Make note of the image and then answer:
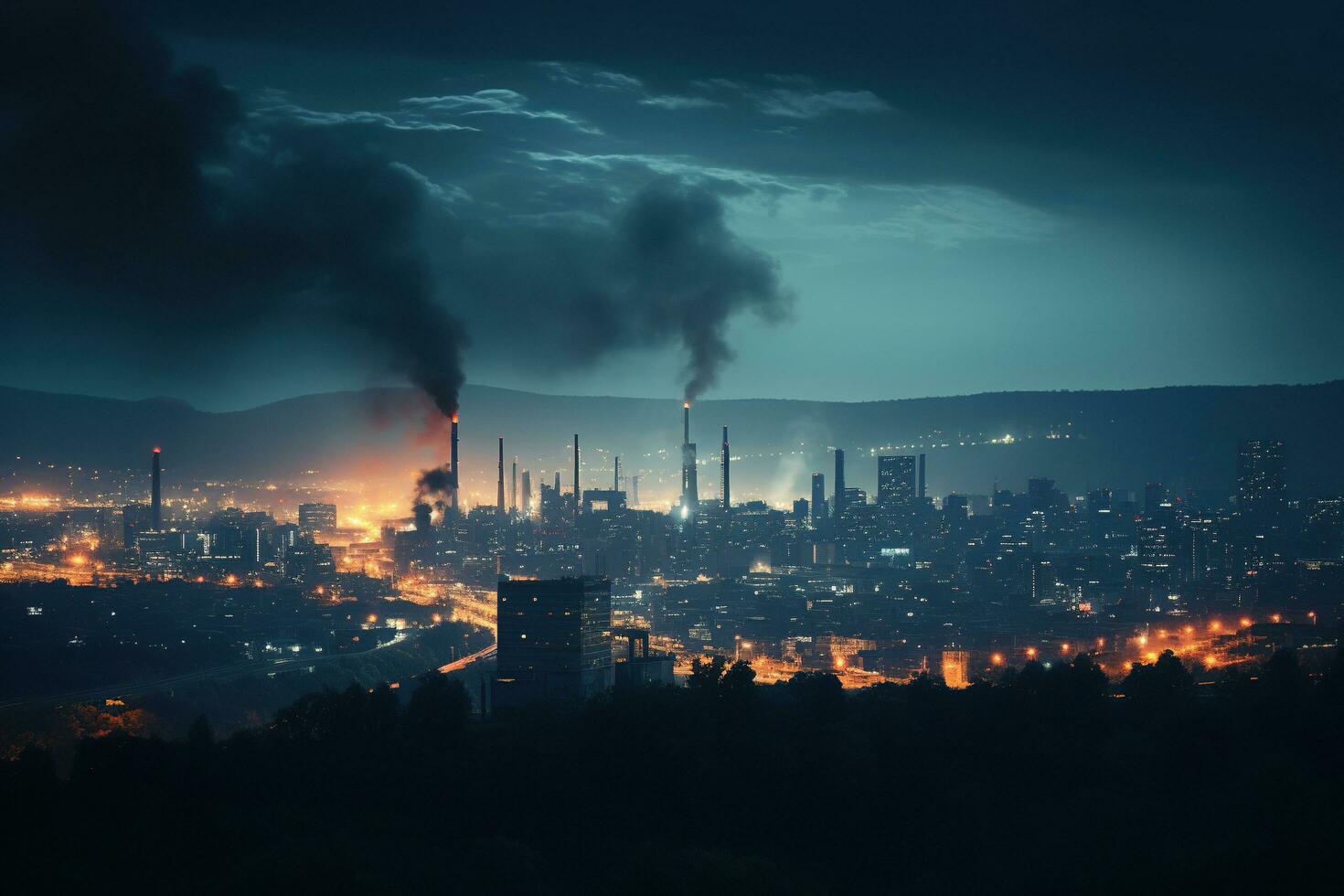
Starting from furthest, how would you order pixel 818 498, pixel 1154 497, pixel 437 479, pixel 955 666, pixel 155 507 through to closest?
1. pixel 818 498
2. pixel 1154 497
3. pixel 155 507
4. pixel 955 666
5. pixel 437 479

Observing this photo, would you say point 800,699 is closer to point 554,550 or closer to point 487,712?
point 487,712

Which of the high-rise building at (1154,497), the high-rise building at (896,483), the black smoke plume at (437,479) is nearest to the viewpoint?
the black smoke plume at (437,479)

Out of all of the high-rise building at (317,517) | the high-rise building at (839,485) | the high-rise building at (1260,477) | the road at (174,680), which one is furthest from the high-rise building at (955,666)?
the high-rise building at (317,517)

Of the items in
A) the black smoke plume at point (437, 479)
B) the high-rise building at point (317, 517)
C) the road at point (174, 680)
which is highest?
the black smoke plume at point (437, 479)

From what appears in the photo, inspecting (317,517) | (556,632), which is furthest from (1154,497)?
(556,632)

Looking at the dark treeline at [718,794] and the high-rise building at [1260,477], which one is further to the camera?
the high-rise building at [1260,477]

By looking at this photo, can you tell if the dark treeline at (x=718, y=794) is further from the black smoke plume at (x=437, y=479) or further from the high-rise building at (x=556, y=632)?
the black smoke plume at (x=437, y=479)

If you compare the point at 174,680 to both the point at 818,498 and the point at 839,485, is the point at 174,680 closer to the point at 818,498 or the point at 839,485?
the point at 839,485
